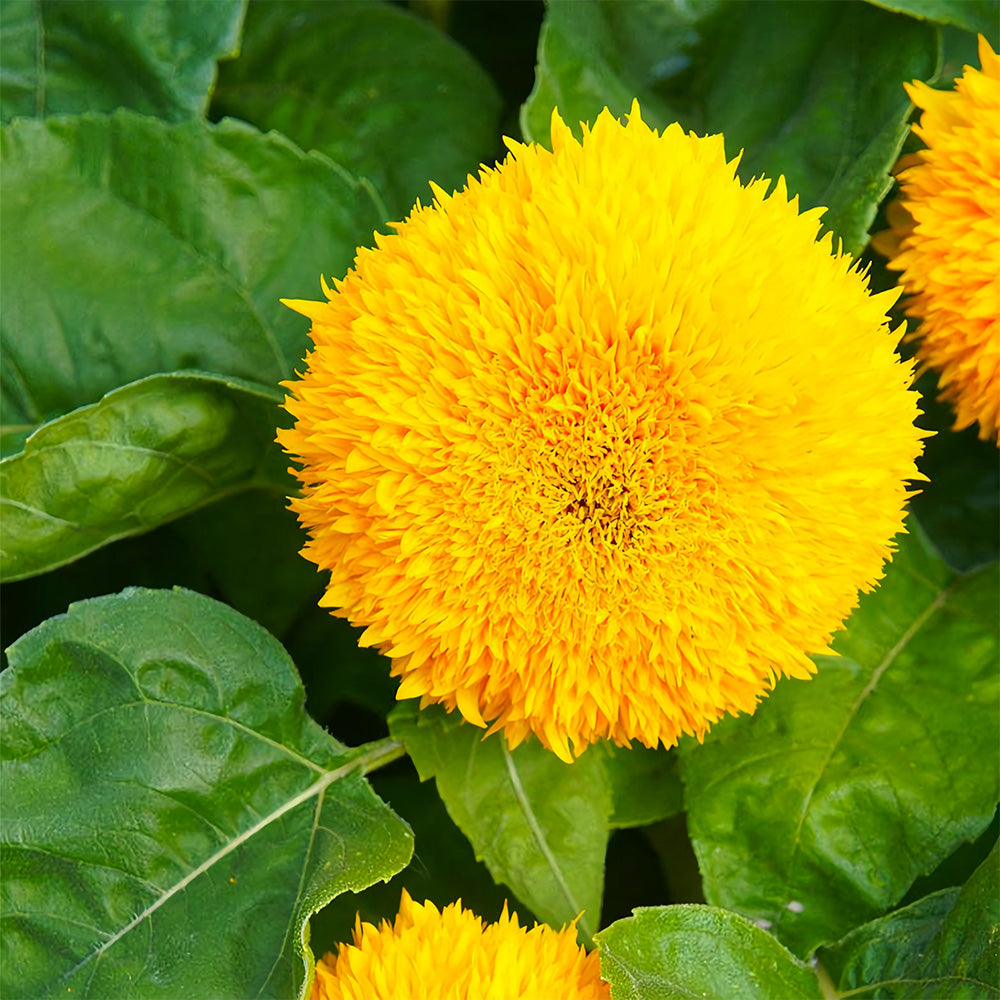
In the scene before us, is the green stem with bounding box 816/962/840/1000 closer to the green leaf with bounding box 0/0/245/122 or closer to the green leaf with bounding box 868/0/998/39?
the green leaf with bounding box 868/0/998/39

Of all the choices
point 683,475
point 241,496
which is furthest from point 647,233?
point 241,496

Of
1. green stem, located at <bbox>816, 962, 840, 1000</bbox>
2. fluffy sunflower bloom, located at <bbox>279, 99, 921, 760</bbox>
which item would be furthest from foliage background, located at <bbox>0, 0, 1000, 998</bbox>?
fluffy sunflower bloom, located at <bbox>279, 99, 921, 760</bbox>

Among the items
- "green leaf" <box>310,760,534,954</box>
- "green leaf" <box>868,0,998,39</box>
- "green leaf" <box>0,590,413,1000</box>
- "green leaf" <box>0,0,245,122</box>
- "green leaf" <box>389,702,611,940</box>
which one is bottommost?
"green leaf" <box>310,760,534,954</box>

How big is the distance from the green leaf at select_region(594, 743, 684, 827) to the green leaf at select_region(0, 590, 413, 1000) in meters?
0.13

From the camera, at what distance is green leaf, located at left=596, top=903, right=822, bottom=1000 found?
0.60 meters

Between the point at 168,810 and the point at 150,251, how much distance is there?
344mm

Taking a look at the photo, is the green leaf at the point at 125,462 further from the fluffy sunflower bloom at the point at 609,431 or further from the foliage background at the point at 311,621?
the fluffy sunflower bloom at the point at 609,431

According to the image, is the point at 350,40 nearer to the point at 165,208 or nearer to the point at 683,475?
the point at 165,208

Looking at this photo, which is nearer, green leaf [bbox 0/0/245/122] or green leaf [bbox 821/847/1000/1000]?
green leaf [bbox 821/847/1000/1000]

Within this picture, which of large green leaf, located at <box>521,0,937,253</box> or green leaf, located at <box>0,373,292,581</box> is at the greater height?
large green leaf, located at <box>521,0,937,253</box>

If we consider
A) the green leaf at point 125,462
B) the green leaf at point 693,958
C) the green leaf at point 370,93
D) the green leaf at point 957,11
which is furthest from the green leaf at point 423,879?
the green leaf at point 957,11

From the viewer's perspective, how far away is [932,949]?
0.66 m

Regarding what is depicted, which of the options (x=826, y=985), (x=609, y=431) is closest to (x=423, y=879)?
(x=826, y=985)

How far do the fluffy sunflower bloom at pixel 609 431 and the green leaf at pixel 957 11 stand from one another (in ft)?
0.79
